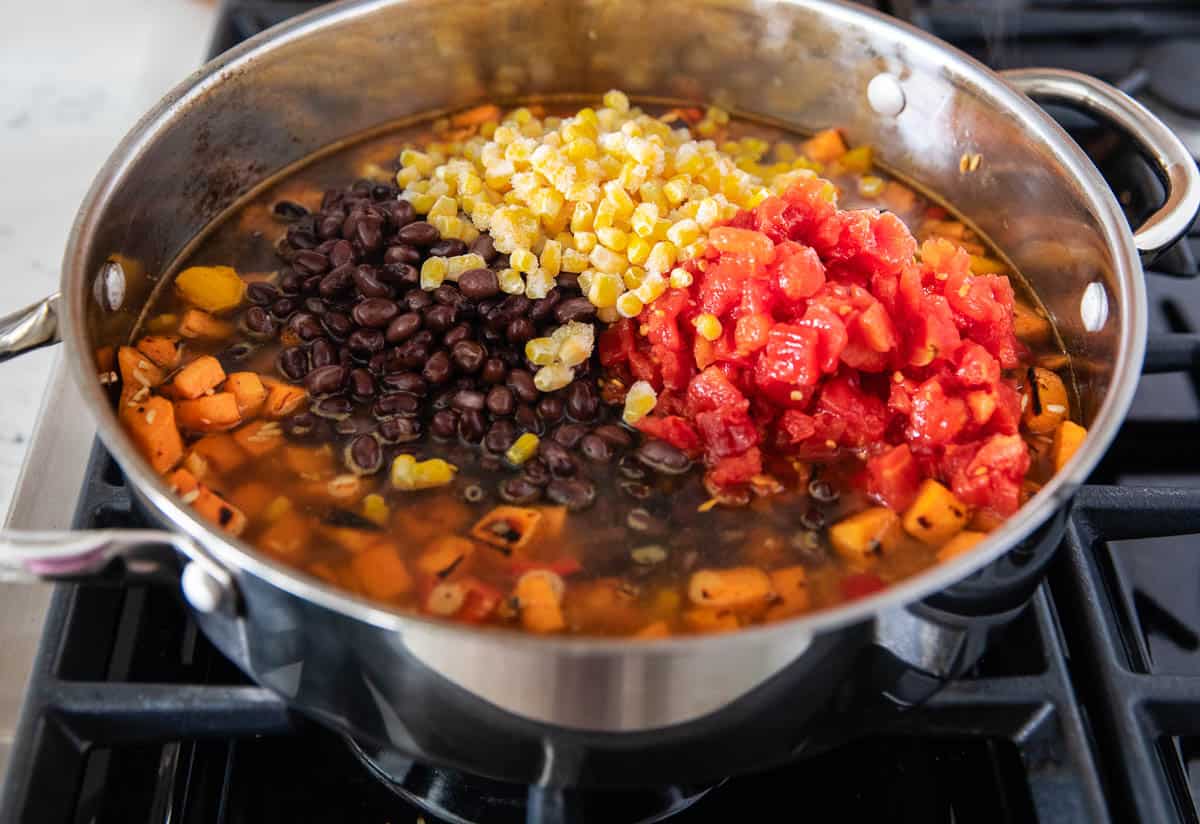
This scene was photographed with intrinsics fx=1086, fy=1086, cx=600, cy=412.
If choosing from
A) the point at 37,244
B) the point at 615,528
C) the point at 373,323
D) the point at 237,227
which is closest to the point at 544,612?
the point at 615,528

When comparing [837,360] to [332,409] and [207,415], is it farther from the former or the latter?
[207,415]

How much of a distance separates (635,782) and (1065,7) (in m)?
1.92

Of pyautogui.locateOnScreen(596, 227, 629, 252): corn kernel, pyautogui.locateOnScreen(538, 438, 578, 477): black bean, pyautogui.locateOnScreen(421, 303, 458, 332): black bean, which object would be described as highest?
pyautogui.locateOnScreen(596, 227, 629, 252): corn kernel

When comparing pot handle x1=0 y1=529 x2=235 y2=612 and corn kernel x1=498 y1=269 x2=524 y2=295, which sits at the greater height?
corn kernel x1=498 y1=269 x2=524 y2=295

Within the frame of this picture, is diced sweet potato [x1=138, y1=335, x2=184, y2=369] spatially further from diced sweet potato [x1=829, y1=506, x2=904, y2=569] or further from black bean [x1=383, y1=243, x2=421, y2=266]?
diced sweet potato [x1=829, y1=506, x2=904, y2=569]

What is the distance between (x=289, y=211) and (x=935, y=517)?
43.3 inches

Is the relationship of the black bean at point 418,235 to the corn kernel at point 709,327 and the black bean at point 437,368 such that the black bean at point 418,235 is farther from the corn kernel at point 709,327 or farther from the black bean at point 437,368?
the corn kernel at point 709,327

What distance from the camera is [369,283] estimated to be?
1518mm

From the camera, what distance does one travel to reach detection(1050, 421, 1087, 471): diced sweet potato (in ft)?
4.51

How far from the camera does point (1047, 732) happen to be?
123cm

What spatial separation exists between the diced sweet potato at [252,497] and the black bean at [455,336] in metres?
0.31

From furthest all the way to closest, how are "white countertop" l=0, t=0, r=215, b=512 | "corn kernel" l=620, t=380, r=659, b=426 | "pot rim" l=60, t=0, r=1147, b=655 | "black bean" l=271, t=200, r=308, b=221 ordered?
"white countertop" l=0, t=0, r=215, b=512 → "black bean" l=271, t=200, r=308, b=221 → "corn kernel" l=620, t=380, r=659, b=426 → "pot rim" l=60, t=0, r=1147, b=655

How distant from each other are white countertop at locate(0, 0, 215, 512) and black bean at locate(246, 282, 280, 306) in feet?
1.55

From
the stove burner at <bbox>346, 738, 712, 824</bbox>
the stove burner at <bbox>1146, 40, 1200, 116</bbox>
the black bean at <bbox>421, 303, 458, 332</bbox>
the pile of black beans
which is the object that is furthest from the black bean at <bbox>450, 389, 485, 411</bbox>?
the stove burner at <bbox>1146, 40, 1200, 116</bbox>
